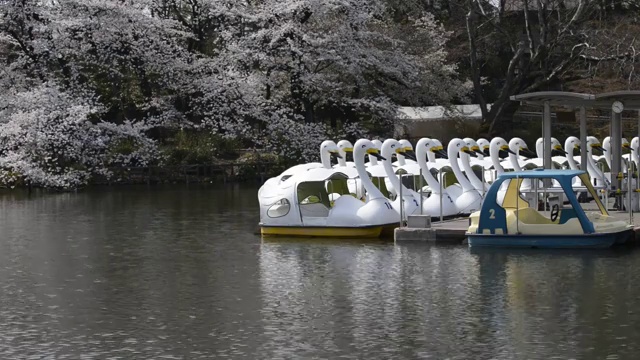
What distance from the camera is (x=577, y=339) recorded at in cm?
1495

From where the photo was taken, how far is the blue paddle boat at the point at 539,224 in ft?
74.9

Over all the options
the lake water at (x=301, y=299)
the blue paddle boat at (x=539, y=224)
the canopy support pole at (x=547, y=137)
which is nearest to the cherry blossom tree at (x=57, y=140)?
the lake water at (x=301, y=299)

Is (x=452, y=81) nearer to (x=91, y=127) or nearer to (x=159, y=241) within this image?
(x=91, y=127)

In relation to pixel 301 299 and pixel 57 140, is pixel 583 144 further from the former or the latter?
pixel 57 140

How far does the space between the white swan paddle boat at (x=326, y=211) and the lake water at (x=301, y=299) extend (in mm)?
649

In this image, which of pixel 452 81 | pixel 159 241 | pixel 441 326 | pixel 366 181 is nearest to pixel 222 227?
pixel 159 241

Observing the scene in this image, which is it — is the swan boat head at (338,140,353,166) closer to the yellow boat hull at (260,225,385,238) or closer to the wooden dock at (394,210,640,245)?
the yellow boat hull at (260,225,385,238)

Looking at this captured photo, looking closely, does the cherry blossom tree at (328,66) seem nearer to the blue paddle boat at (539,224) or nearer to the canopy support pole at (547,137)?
the canopy support pole at (547,137)

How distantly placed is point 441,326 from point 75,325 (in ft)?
16.8

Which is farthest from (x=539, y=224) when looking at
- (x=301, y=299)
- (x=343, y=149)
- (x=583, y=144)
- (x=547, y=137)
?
(x=343, y=149)

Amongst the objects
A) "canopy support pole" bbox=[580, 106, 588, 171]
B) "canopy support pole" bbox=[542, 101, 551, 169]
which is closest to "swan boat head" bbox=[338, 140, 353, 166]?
"canopy support pole" bbox=[542, 101, 551, 169]

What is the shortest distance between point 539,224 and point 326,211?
5.85 metres

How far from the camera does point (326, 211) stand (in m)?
27.5

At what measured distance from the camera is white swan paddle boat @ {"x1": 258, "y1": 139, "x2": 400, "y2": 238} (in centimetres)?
2641
